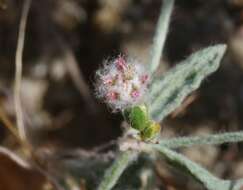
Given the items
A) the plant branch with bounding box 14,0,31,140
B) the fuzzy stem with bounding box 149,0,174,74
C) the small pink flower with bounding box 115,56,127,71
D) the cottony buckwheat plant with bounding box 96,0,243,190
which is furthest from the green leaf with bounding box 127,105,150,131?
the plant branch with bounding box 14,0,31,140

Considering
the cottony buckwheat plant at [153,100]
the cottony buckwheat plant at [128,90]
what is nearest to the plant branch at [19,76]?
the cottony buckwheat plant at [153,100]

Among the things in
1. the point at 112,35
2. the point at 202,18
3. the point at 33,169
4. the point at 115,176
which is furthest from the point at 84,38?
the point at 115,176

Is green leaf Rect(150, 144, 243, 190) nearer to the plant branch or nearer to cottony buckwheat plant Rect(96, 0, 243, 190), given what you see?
cottony buckwheat plant Rect(96, 0, 243, 190)

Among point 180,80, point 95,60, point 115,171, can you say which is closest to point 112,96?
point 115,171

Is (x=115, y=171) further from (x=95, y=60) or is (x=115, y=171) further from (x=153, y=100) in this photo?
(x=95, y=60)

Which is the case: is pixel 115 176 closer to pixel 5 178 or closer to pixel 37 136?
pixel 5 178

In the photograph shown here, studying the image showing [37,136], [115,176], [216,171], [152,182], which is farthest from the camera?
[37,136]
